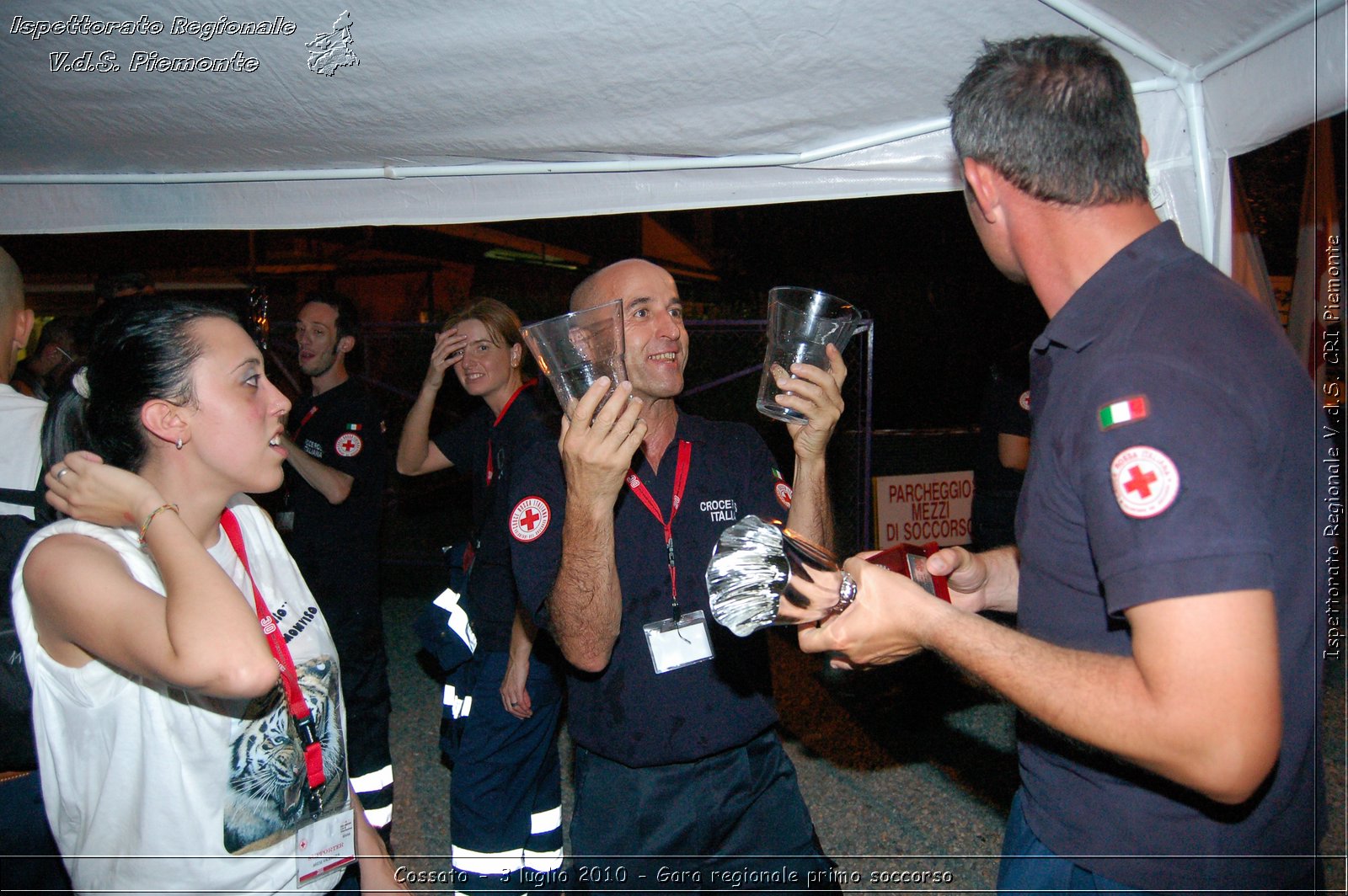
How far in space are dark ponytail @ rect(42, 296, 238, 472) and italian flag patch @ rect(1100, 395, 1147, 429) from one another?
190 cm

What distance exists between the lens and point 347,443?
4184 millimetres

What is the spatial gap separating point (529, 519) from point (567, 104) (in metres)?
1.29

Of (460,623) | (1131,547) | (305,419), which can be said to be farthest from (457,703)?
(1131,547)

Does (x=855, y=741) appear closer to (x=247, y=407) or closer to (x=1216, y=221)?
(x=1216, y=221)

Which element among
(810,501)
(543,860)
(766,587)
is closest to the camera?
(766,587)

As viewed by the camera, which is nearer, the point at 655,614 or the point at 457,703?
the point at 655,614

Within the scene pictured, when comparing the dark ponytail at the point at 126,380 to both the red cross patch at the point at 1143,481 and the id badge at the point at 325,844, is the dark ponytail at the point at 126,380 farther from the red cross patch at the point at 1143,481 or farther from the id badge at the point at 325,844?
the red cross patch at the point at 1143,481

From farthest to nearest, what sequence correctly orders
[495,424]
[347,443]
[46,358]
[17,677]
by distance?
[46,358]
[347,443]
[495,424]
[17,677]

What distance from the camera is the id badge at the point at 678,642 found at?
2.32 m

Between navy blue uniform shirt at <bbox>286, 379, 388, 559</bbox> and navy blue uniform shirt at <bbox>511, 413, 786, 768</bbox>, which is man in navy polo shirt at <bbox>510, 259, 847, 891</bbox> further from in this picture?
navy blue uniform shirt at <bbox>286, 379, 388, 559</bbox>

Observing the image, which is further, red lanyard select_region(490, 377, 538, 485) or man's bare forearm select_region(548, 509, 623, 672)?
red lanyard select_region(490, 377, 538, 485)

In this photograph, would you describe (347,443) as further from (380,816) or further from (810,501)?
(810,501)

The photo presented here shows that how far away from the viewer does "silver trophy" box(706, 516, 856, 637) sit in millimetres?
1563

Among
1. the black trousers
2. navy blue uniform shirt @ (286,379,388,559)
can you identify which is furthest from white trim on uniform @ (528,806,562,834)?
navy blue uniform shirt @ (286,379,388,559)
